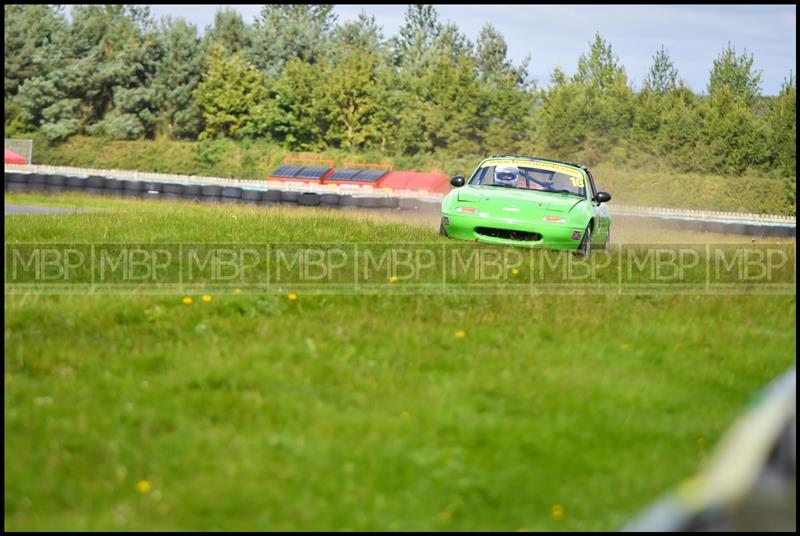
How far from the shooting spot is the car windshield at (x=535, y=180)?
642 inches

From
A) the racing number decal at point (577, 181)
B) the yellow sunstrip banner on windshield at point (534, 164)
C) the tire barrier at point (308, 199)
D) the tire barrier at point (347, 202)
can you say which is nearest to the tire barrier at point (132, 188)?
the tire barrier at point (308, 199)

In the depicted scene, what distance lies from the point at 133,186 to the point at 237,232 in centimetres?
2316

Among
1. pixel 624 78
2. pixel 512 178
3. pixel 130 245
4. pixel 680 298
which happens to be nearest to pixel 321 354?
pixel 680 298

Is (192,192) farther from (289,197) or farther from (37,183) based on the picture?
(37,183)

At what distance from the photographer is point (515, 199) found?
1522 centimetres

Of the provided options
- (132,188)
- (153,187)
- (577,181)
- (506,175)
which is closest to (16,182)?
(132,188)

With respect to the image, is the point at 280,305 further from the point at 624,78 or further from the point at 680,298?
the point at 624,78

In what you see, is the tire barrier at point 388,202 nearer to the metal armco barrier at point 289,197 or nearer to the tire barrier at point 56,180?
the metal armco barrier at point 289,197

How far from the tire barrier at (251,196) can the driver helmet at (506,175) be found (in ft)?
56.3

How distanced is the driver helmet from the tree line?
39.1m

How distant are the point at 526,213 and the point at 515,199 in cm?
38

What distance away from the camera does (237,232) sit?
1422 centimetres

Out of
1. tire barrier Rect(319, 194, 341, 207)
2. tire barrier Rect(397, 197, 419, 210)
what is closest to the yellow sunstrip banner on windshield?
tire barrier Rect(397, 197, 419, 210)

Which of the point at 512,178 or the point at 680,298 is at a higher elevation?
the point at 512,178
